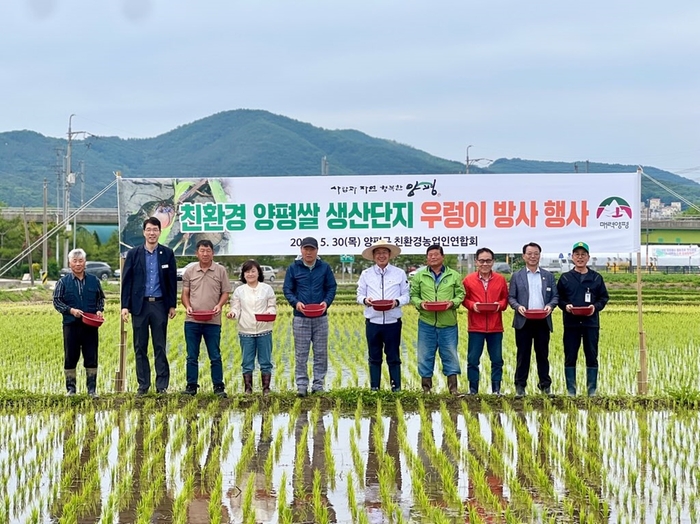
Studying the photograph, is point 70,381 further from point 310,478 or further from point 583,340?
point 583,340

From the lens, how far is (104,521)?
443 cm

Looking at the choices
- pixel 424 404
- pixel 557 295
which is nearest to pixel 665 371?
pixel 557 295

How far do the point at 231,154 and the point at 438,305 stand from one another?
16707cm

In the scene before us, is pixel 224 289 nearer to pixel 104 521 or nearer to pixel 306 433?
pixel 306 433

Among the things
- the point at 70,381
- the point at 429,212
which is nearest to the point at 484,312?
the point at 429,212

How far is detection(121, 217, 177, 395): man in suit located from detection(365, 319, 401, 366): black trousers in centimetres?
170

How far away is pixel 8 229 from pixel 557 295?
44.5m

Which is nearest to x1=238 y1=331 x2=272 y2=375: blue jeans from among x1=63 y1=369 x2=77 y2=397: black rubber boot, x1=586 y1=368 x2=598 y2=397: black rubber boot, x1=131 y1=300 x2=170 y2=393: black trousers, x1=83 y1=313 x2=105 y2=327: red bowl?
x1=131 y1=300 x2=170 y2=393: black trousers

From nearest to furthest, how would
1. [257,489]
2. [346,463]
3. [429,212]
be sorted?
1. [257,489]
2. [346,463]
3. [429,212]

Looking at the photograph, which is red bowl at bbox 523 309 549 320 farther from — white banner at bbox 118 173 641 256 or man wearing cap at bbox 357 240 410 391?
white banner at bbox 118 173 641 256

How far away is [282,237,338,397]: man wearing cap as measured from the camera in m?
8.09

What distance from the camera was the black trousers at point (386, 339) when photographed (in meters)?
8.05

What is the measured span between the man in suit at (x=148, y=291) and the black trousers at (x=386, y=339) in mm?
1698

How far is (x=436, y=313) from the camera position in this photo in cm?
812
